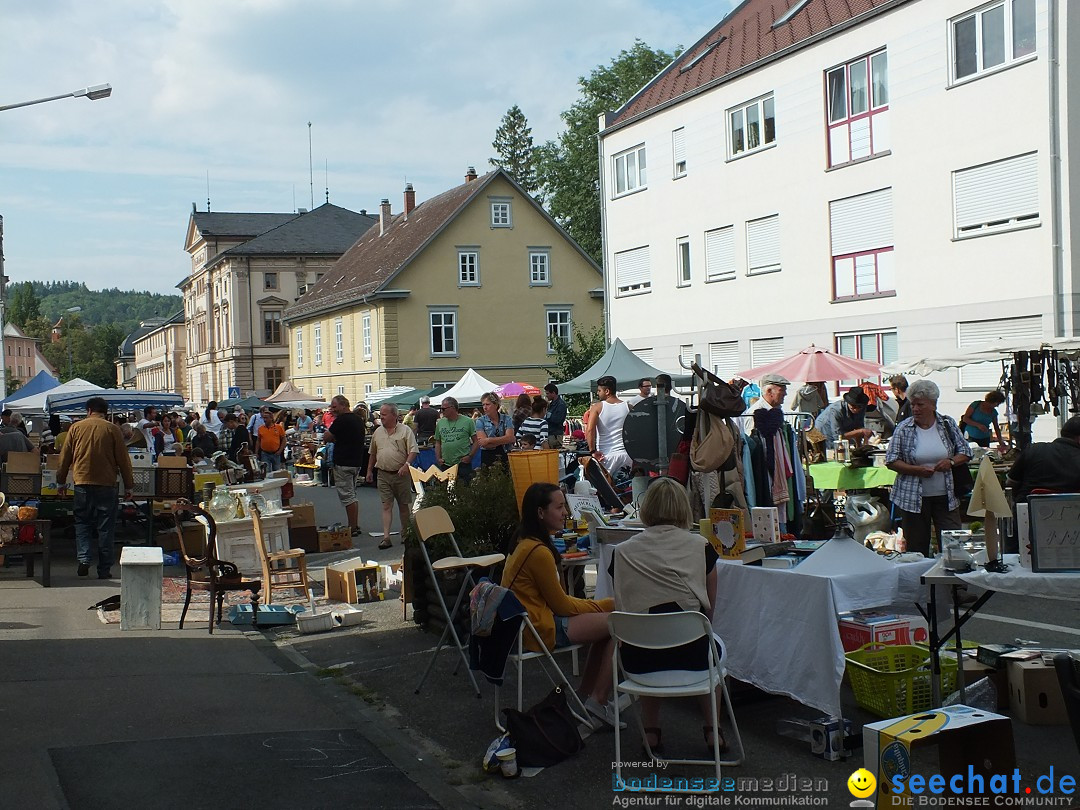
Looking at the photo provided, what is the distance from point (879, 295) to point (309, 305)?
132 feet

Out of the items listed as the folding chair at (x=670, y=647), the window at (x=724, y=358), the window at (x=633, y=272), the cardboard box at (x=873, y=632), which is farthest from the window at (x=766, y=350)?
the folding chair at (x=670, y=647)

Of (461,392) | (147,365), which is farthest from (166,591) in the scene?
(147,365)

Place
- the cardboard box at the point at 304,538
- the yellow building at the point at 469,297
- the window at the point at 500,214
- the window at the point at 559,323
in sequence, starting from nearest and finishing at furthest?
the cardboard box at the point at 304,538
the yellow building at the point at 469,297
the window at the point at 500,214
the window at the point at 559,323

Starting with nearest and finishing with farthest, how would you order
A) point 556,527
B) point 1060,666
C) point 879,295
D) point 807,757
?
point 1060,666 < point 807,757 < point 556,527 < point 879,295

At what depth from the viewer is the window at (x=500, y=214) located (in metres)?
49.3

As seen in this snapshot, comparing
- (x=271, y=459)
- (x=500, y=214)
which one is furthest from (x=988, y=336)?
(x=500, y=214)

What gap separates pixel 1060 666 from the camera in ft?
14.9

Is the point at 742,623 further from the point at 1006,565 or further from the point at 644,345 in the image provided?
the point at 644,345

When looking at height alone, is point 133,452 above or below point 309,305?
below

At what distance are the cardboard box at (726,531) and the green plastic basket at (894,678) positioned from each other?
41.4 inches

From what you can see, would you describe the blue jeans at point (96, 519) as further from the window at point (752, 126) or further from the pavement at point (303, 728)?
the window at point (752, 126)

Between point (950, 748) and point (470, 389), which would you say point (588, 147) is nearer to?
point (470, 389)

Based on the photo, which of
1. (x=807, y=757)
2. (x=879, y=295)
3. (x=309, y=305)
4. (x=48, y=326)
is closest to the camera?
(x=807, y=757)

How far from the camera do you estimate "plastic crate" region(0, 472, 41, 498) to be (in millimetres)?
14539
